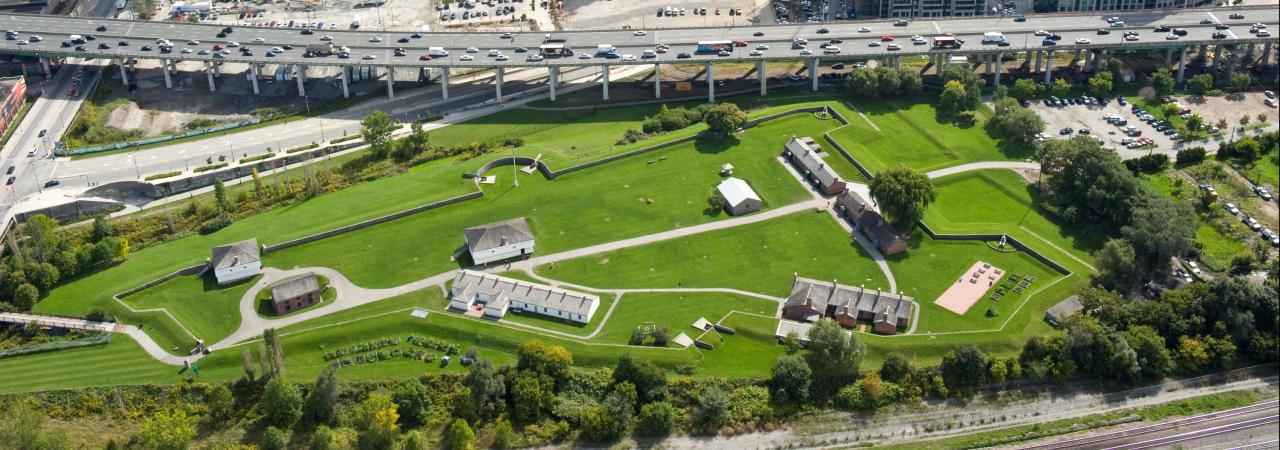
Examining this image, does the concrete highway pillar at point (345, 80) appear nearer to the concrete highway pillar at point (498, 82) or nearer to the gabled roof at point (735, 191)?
the concrete highway pillar at point (498, 82)

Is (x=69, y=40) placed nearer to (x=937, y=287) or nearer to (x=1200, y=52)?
(x=937, y=287)

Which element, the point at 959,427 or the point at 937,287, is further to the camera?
the point at 937,287

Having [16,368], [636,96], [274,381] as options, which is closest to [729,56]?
[636,96]

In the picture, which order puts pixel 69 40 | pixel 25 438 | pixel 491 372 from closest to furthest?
pixel 25 438 → pixel 491 372 → pixel 69 40

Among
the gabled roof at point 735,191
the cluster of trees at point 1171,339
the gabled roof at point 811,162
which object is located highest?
the gabled roof at point 811,162

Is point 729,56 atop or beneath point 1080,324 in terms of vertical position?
atop

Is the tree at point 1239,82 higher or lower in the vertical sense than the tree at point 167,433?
higher

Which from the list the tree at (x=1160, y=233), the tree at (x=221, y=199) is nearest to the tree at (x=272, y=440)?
the tree at (x=221, y=199)
